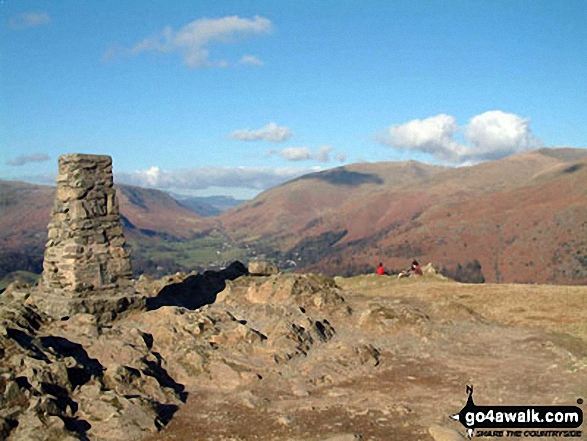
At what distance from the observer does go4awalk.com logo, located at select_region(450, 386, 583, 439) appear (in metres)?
13.3

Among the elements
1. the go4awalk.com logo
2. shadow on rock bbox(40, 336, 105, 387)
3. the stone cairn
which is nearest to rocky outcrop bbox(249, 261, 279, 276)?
the stone cairn

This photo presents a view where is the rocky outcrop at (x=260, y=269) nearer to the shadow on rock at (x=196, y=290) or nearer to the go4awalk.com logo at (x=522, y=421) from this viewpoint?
the shadow on rock at (x=196, y=290)

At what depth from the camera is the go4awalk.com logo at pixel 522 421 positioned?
13.3 metres

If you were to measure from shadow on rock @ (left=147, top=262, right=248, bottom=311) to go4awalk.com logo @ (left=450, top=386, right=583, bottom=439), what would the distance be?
17.6m

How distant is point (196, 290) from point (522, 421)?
21088 millimetres

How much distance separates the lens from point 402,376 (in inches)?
744

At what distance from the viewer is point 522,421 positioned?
14039 mm

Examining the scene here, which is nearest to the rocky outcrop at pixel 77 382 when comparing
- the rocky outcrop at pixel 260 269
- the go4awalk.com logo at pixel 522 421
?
the go4awalk.com logo at pixel 522 421

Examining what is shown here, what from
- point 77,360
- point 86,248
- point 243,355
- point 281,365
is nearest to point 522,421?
point 281,365

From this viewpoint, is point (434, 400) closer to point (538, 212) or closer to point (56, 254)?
point (56, 254)

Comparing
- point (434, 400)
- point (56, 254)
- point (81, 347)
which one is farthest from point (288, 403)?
point (56, 254)

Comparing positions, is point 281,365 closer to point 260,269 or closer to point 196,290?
point 196,290

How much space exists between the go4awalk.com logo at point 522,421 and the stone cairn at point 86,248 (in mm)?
15010

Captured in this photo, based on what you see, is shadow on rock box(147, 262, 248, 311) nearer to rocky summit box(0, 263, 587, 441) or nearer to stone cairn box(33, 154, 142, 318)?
rocky summit box(0, 263, 587, 441)
